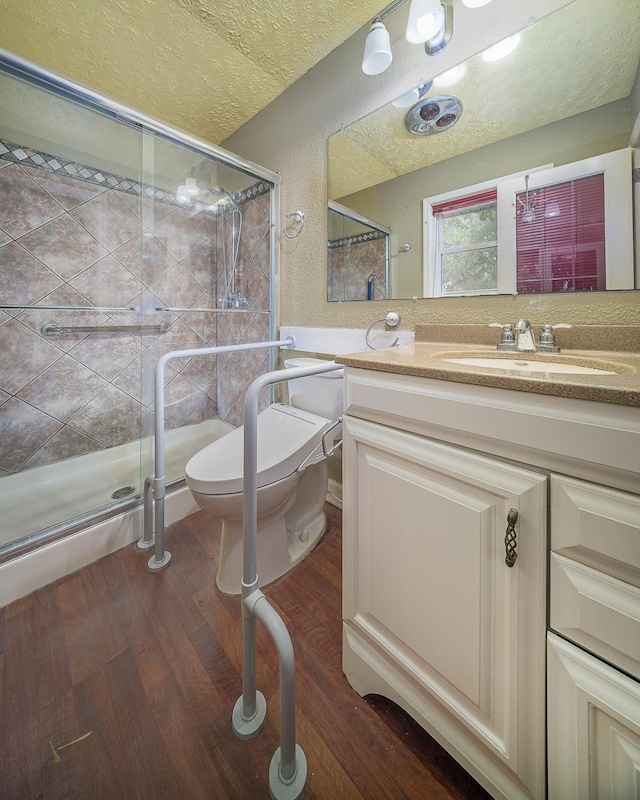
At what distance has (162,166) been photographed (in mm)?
1589

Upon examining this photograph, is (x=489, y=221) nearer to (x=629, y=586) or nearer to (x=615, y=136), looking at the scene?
(x=615, y=136)

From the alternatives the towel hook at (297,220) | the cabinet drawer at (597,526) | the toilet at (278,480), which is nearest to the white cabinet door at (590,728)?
the cabinet drawer at (597,526)

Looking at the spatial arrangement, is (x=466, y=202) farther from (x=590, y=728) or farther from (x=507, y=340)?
(x=590, y=728)

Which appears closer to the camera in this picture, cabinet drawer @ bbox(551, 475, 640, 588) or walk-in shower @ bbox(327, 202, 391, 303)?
cabinet drawer @ bbox(551, 475, 640, 588)

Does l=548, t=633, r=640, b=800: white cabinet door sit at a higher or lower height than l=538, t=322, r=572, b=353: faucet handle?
lower

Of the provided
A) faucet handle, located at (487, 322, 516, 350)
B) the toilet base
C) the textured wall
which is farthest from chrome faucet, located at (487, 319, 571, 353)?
the toilet base

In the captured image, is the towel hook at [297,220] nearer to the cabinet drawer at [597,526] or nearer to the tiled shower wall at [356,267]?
the tiled shower wall at [356,267]

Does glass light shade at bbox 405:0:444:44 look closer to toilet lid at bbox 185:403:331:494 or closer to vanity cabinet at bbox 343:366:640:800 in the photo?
vanity cabinet at bbox 343:366:640:800

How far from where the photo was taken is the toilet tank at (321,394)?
1319 mm

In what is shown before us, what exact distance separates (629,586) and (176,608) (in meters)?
1.20

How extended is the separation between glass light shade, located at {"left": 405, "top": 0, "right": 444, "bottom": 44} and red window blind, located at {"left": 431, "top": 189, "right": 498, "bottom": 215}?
0.53 m

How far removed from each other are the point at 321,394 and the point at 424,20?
52.6 inches

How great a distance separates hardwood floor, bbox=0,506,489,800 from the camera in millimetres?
683

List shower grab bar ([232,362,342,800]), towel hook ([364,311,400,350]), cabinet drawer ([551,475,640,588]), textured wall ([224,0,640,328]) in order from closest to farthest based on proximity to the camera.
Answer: cabinet drawer ([551,475,640,588]), shower grab bar ([232,362,342,800]), textured wall ([224,0,640,328]), towel hook ([364,311,400,350])
